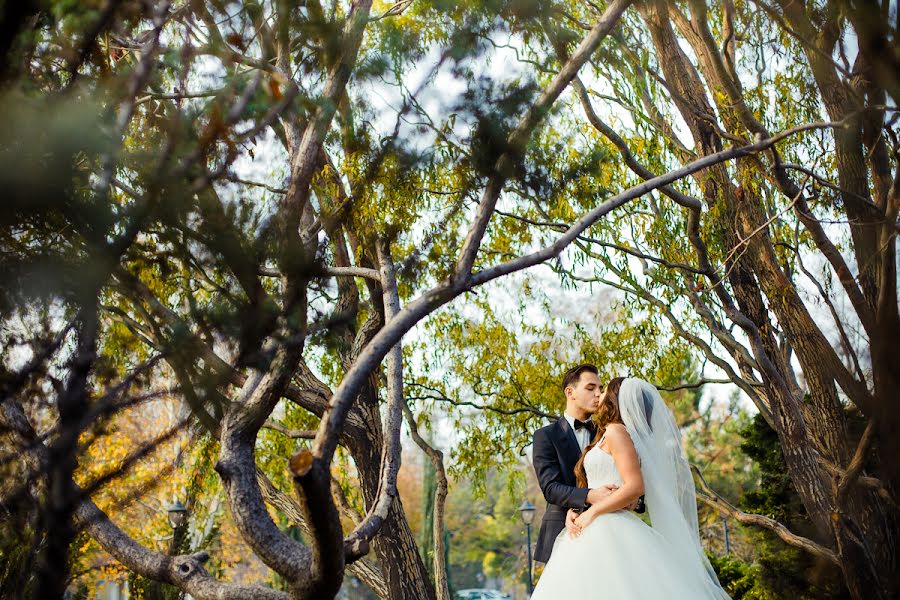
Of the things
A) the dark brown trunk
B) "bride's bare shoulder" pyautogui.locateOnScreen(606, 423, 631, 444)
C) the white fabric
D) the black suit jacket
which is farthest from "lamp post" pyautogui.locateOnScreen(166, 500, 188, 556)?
"bride's bare shoulder" pyautogui.locateOnScreen(606, 423, 631, 444)

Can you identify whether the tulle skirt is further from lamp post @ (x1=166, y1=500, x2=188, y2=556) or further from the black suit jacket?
lamp post @ (x1=166, y1=500, x2=188, y2=556)

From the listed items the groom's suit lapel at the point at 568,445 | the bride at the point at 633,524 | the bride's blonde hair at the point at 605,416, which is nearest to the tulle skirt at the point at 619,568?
the bride at the point at 633,524

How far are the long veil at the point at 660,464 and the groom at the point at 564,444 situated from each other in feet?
0.95

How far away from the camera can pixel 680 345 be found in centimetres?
865

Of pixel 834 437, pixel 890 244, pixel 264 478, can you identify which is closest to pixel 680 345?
pixel 834 437

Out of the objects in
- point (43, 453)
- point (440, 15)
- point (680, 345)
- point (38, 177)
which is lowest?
point (43, 453)

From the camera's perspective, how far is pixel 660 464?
13.9 feet

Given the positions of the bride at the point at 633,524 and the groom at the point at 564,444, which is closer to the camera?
the bride at the point at 633,524

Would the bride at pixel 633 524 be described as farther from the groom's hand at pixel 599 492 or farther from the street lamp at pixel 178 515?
the street lamp at pixel 178 515

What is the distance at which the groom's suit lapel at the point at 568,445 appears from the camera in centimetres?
466

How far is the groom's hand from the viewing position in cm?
422

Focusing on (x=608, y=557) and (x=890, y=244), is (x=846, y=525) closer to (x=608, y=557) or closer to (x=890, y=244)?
(x=890, y=244)

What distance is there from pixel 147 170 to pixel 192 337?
0.77 m

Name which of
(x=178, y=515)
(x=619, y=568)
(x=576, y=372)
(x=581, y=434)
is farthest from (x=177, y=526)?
(x=619, y=568)
